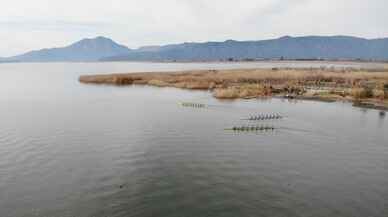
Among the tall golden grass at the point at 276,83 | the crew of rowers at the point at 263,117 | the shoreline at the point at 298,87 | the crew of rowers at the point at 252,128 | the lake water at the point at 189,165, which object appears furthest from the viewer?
the tall golden grass at the point at 276,83

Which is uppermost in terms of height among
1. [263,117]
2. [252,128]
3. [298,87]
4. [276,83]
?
[276,83]

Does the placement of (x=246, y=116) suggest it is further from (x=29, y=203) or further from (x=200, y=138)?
(x=29, y=203)

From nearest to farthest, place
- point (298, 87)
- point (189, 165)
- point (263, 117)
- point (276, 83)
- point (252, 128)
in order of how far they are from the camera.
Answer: point (189, 165) → point (252, 128) → point (263, 117) → point (298, 87) → point (276, 83)

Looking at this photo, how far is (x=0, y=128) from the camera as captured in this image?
4066 centimetres

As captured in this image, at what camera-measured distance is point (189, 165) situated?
2784cm

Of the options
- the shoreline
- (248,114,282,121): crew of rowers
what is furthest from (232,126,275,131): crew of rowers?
the shoreline

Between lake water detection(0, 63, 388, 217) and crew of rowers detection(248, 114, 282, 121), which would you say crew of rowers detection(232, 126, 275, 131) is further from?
crew of rowers detection(248, 114, 282, 121)

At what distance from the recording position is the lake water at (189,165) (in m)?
20.5

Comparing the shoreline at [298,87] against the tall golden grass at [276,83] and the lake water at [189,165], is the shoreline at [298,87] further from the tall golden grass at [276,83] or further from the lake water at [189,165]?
the lake water at [189,165]

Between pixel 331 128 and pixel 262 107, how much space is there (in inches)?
668

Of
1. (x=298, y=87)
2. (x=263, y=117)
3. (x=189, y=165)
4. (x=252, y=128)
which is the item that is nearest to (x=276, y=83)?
(x=298, y=87)

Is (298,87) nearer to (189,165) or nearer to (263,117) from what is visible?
(263,117)

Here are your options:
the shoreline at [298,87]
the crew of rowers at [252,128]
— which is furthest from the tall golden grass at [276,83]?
Answer: the crew of rowers at [252,128]

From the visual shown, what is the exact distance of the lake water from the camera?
20.5 metres
